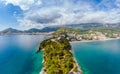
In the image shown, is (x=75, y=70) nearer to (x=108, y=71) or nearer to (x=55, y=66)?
(x=55, y=66)

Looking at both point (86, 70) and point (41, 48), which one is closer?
point (86, 70)

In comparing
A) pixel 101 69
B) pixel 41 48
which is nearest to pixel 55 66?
pixel 101 69

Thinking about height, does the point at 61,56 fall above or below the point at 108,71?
above

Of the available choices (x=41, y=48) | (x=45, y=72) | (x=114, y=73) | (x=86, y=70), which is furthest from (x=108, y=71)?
(x=41, y=48)

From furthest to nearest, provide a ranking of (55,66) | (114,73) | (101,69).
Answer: (101,69), (114,73), (55,66)

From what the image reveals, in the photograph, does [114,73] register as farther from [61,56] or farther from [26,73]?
[26,73]

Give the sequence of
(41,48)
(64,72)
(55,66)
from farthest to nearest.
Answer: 1. (41,48)
2. (55,66)
3. (64,72)

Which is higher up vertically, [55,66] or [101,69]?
[55,66]

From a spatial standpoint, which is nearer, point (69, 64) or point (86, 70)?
point (69, 64)

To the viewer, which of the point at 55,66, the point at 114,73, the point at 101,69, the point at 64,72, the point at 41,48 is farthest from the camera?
the point at 41,48

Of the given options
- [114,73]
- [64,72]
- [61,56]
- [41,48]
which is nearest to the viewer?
[64,72]
